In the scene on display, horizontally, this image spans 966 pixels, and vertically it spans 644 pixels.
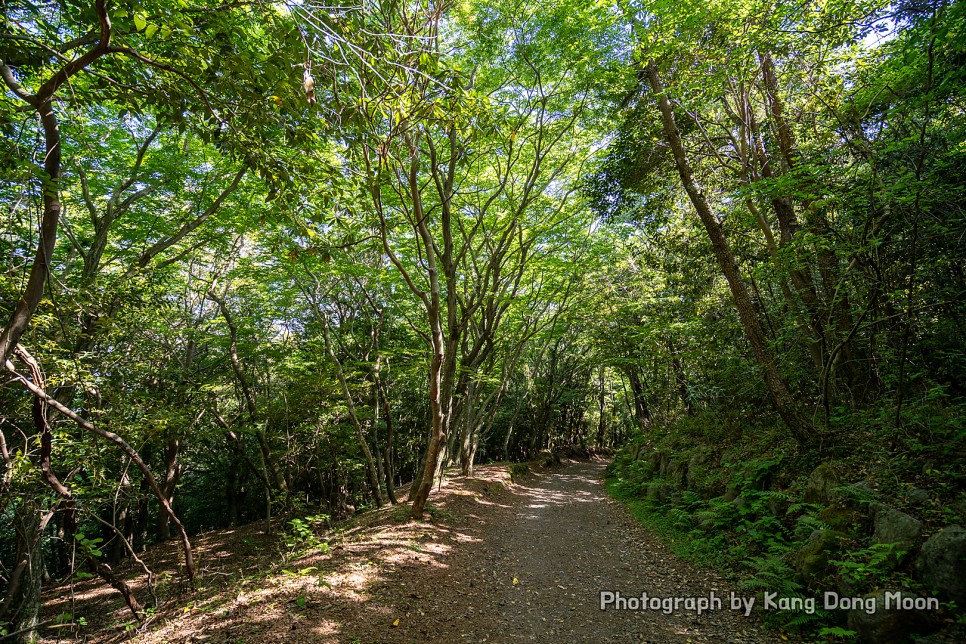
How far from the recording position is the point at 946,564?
322 cm

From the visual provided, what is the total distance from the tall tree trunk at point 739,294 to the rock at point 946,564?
9.19 feet

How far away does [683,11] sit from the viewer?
6.12m

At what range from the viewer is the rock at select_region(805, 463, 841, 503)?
4996mm

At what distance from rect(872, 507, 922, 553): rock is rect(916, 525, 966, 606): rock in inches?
10.1

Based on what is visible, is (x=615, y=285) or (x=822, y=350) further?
(x=615, y=285)

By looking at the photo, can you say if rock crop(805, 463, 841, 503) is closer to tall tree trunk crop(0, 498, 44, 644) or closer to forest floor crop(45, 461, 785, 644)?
forest floor crop(45, 461, 785, 644)

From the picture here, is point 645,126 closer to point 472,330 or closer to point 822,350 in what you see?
point 822,350

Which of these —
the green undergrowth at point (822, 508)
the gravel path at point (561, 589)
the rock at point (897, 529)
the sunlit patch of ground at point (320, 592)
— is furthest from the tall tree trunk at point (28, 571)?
the rock at point (897, 529)

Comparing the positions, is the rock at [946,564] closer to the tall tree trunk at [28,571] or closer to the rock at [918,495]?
the rock at [918,495]

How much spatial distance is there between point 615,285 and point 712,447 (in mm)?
6949

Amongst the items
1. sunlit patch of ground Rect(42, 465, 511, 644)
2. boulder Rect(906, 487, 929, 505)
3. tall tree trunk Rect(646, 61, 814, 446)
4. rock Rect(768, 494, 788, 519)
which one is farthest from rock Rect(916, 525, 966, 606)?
sunlit patch of ground Rect(42, 465, 511, 644)

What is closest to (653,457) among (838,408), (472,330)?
(838,408)

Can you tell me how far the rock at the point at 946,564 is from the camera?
3143mm

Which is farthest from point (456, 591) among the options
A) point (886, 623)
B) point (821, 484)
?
point (821, 484)
